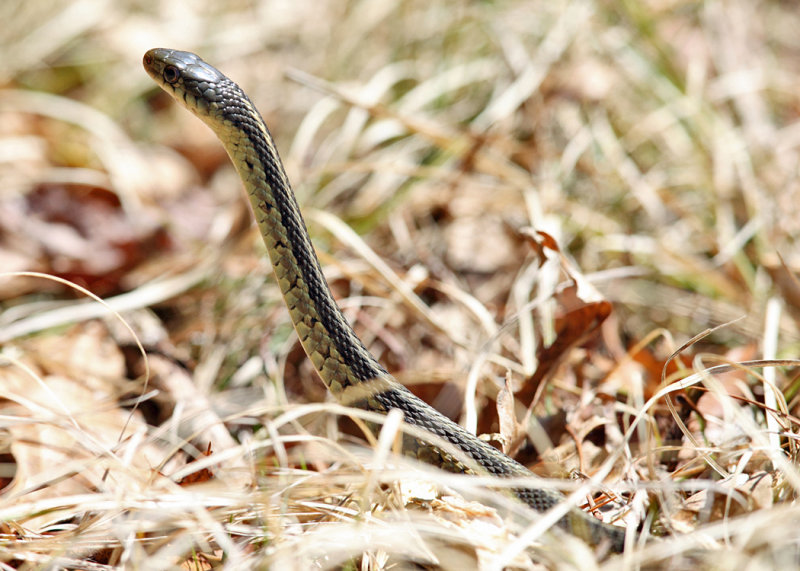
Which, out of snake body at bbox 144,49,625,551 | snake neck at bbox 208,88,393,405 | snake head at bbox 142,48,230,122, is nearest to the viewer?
snake body at bbox 144,49,625,551

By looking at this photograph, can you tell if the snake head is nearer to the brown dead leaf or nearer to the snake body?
the snake body

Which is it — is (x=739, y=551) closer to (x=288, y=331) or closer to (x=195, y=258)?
(x=288, y=331)

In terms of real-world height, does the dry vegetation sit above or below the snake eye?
below

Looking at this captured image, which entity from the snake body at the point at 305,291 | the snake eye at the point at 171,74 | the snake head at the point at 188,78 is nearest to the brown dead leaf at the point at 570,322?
the snake body at the point at 305,291

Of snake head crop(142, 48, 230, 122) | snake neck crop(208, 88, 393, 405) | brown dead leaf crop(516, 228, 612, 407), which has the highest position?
snake head crop(142, 48, 230, 122)

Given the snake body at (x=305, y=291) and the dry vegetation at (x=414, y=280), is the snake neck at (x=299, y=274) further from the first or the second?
the dry vegetation at (x=414, y=280)

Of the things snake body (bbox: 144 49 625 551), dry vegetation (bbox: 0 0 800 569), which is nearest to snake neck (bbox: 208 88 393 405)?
snake body (bbox: 144 49 625 551)

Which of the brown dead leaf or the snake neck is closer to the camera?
the snake neck

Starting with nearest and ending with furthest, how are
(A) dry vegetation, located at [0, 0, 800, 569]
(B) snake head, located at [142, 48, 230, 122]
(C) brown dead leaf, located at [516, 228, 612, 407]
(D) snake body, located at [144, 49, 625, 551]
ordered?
(A) dry vegetation, located at [0, 0, 800, 569] < (D) snake body, located at [144, 49, 625, 551] < (B) snake head, located at [142, 48, 230, 122] < (C) brown dead leaf, located at [516, 228, 612, 407]
